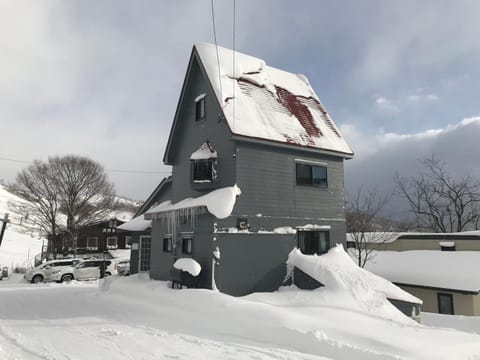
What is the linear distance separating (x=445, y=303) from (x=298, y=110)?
1170 centimetres

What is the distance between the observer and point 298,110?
16.0 meters

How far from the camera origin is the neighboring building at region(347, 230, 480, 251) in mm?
20586

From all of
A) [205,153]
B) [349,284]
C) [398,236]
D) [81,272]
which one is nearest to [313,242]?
[349,284]

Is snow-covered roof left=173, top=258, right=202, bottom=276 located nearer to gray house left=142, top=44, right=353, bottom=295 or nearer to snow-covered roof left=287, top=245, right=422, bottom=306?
gray house left=142, top=44, right=353, bottom=295

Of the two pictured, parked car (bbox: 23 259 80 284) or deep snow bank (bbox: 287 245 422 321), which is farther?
parked car (bbox: 23 259 80 284)

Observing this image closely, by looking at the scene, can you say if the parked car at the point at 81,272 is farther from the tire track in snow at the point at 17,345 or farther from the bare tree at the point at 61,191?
the tire track in snow at the point at 17,345

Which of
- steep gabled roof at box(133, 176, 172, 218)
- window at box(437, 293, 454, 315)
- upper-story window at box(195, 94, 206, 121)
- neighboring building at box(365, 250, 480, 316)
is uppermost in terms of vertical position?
upper-story window at box(195, 94, 206, 121)

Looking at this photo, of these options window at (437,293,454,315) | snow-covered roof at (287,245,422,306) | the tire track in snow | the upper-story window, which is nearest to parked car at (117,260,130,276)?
the upper-story window

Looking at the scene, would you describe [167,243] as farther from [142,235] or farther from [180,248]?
[142,235]

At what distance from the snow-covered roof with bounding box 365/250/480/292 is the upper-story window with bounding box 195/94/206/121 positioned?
525 inches

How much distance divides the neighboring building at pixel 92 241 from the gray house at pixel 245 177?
2283cm

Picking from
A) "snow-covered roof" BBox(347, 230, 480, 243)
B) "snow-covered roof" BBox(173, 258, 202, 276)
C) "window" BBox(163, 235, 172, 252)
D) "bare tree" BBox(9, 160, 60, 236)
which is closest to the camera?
"snow-covered roof" BBox(173, 258, 202, 276)

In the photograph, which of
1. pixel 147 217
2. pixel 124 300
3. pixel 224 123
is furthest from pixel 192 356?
pixel 147 217

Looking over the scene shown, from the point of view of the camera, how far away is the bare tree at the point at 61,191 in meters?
33.5
